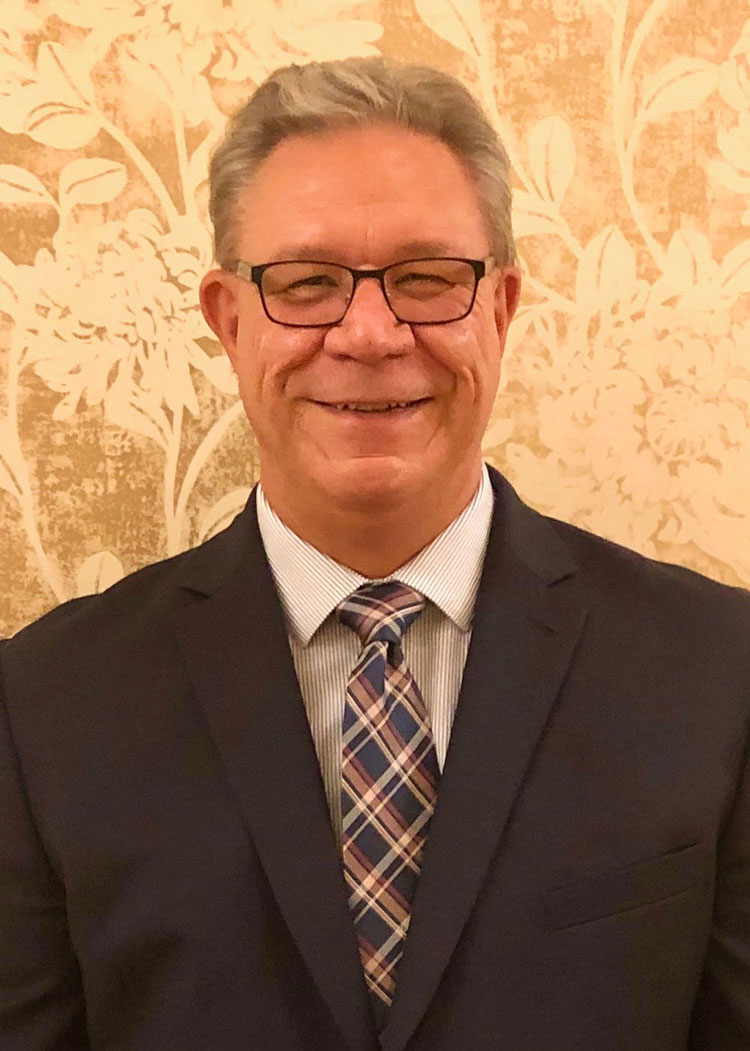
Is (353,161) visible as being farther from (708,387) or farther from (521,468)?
(708,387)

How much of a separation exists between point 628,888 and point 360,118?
820 mm

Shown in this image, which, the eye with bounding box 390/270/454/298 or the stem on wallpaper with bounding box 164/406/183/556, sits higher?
the eye with bounding box 390/270/454/298

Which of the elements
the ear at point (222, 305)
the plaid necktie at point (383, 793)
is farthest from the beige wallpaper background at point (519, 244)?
the plaid necktie at point (383, 793)

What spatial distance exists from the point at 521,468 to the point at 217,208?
0.55 meters

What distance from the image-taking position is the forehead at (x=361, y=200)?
2.99 feet

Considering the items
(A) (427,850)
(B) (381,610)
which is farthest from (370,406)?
(A) (427,850)

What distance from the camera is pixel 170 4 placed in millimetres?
1147

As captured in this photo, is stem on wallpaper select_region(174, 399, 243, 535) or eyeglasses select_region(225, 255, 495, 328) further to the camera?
stem on wallpaper select_region(174, 399, 243, 535)

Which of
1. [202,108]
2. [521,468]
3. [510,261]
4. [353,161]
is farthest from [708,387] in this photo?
[202,108]

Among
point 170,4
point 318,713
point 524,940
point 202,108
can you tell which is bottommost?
point 524,940

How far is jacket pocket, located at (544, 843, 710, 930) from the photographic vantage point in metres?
0.90

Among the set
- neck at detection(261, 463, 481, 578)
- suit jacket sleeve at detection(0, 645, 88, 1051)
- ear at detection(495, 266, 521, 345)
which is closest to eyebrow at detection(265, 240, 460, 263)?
ear at detection(495, 266, 521, 345)

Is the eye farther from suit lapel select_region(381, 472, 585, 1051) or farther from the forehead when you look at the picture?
suit lapel select_region(381, 472, 585, 1051)

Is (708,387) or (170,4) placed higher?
(170,4)
